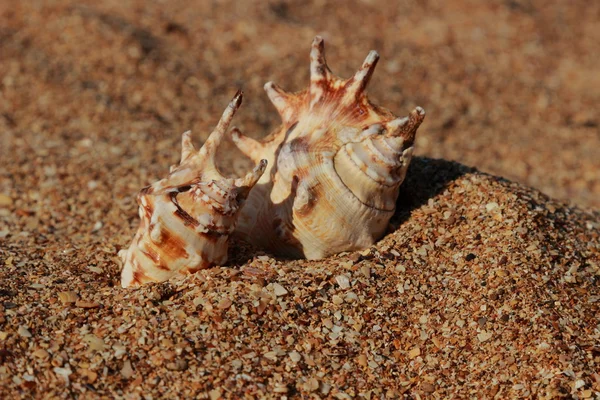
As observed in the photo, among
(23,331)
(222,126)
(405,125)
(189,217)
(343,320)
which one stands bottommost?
(343,320)

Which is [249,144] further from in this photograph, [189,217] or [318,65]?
[189,217]

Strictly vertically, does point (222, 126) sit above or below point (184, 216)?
above

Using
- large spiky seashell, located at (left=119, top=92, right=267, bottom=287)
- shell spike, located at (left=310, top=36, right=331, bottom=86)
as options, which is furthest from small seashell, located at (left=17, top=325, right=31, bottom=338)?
shell spike, located at (left=310, top=36, right=331, bottom=86)

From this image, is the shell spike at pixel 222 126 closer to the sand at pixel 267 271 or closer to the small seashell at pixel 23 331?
the sand at pixel 267 271

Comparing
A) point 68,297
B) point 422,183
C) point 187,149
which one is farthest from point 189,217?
point 422,183

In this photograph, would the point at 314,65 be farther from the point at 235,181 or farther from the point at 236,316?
the point at 236,316

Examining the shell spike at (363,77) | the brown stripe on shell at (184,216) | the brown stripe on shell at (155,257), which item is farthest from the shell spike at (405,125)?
the brown stripe on shell at (155,257)

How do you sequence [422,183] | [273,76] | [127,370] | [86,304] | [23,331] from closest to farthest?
[127,370] < [23,331] < [86,304] < [422,183] < [273,76]

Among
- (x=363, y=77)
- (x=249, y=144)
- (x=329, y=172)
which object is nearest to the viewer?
(x=329, y=172)
